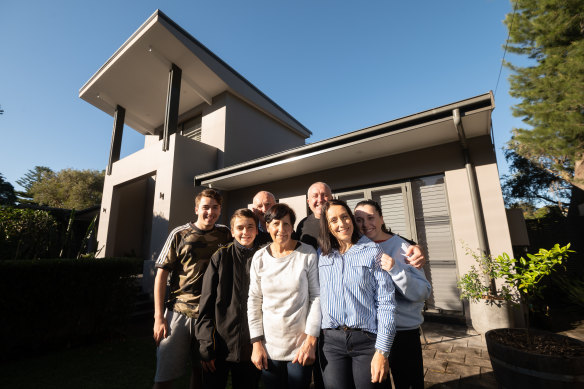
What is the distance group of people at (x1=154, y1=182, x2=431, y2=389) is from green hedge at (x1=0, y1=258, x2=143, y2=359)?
A: 361cm

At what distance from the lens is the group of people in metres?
1.38

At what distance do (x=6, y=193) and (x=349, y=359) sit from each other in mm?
21519

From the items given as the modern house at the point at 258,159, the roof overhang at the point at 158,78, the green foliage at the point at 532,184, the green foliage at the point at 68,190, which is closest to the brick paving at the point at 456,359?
the modern house at the point at 258,159

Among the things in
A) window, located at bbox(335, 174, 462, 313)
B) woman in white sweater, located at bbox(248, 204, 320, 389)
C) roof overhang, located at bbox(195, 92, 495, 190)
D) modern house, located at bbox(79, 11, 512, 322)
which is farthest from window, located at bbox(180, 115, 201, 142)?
woman in white sweater, located at bbox(248, 204, 320, 389)

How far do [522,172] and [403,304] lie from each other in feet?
74.0

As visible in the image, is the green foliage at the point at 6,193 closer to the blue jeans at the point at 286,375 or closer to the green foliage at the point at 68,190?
the green foliage at the point at 68,190

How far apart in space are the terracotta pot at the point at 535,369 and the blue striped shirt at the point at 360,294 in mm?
1240

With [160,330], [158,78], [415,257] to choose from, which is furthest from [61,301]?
[158,78]

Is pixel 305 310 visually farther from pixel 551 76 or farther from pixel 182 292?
pixel 551 76

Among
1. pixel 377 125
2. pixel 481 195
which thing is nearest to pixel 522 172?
pixel 481 195

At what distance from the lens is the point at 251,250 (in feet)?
6.18

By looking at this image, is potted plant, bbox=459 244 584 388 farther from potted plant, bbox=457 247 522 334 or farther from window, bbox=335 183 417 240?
window, bbox=335 183 417 240

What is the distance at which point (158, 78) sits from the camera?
8.46 metres

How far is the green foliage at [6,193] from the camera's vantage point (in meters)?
14.1
